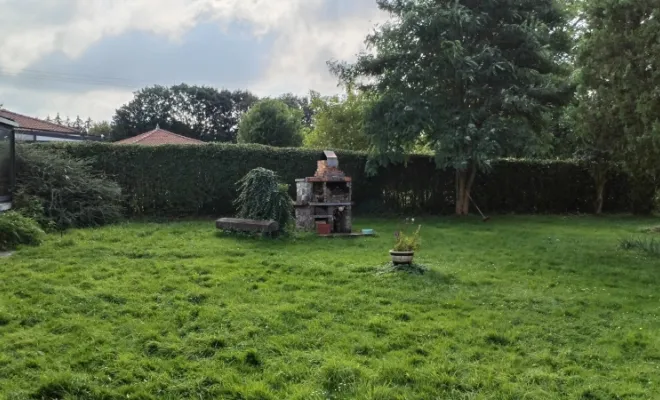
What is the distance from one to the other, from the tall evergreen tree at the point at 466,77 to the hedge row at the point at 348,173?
4.30 feet

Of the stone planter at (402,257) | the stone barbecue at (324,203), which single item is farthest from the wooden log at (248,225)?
the stone planter at (402,257)

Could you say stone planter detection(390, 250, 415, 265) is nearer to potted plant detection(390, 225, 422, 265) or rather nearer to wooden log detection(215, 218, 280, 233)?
potted plant detection(390, 225, 422, 265)

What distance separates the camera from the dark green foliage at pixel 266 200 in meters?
9.68

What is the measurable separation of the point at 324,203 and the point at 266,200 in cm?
133

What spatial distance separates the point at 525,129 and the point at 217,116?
1516 inches

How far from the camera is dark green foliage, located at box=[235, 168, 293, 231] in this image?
381 inches

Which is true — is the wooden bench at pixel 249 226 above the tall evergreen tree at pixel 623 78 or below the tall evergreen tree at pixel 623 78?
below

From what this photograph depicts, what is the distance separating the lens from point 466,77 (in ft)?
42.0

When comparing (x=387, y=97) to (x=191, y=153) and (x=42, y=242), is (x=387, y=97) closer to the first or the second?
(x=191, y=153)

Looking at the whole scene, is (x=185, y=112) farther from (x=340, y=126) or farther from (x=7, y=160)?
(x=7, y=160)

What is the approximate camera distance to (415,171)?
598 inches

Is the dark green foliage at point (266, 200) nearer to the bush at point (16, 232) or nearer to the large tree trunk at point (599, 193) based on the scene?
the bush at point (16, 232)

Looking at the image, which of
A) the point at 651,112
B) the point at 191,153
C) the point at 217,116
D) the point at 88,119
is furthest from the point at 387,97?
the point at 88,119

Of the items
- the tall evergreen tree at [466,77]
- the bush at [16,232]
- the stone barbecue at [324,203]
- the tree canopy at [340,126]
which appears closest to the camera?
the bush at [16,232]
